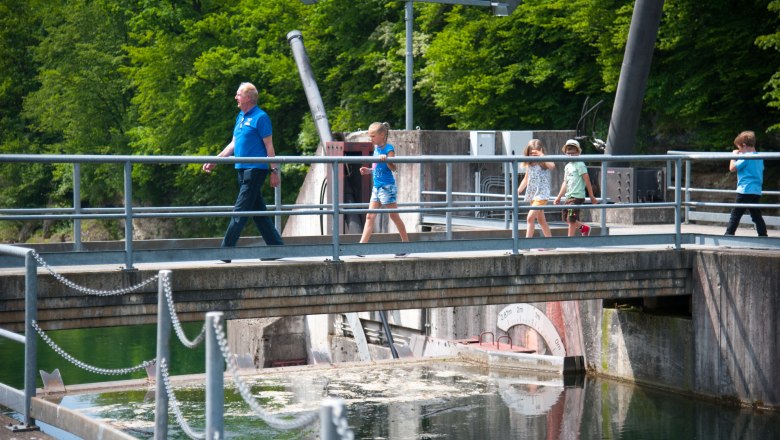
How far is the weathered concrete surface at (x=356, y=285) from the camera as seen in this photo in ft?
39.2

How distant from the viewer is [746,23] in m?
30.9

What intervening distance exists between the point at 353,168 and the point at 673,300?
8408mm

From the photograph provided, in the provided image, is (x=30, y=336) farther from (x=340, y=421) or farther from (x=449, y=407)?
(x=449, y=407)

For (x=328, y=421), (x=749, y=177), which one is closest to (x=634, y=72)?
(x=749, y=177)

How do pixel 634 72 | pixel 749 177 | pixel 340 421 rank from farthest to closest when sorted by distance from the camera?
pixel 634 72 → pixel 749 177 → pixel 340 421

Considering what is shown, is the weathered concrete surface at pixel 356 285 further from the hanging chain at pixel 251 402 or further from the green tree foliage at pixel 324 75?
the green tree foliage at pixel 324 75

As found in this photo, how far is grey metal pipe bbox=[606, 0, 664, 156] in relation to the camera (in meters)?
23.0

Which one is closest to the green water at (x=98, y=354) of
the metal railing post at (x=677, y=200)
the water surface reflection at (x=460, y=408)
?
the water surface reflection at (x=460, y=408)

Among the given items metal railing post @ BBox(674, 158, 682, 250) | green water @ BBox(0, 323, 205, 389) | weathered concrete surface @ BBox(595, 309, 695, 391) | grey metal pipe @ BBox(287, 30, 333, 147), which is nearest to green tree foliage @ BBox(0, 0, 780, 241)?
grey metal pipe @ BBox(287, 30, 333, 147)

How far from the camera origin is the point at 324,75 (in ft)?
164

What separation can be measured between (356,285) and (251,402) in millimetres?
6806

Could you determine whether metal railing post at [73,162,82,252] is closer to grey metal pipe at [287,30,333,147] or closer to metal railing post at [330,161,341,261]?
metal railing post at [330,161,341,261]

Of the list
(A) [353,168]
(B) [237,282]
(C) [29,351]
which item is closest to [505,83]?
(A) [353,168]

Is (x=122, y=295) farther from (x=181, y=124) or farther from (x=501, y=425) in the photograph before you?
(x=181, y=124)
